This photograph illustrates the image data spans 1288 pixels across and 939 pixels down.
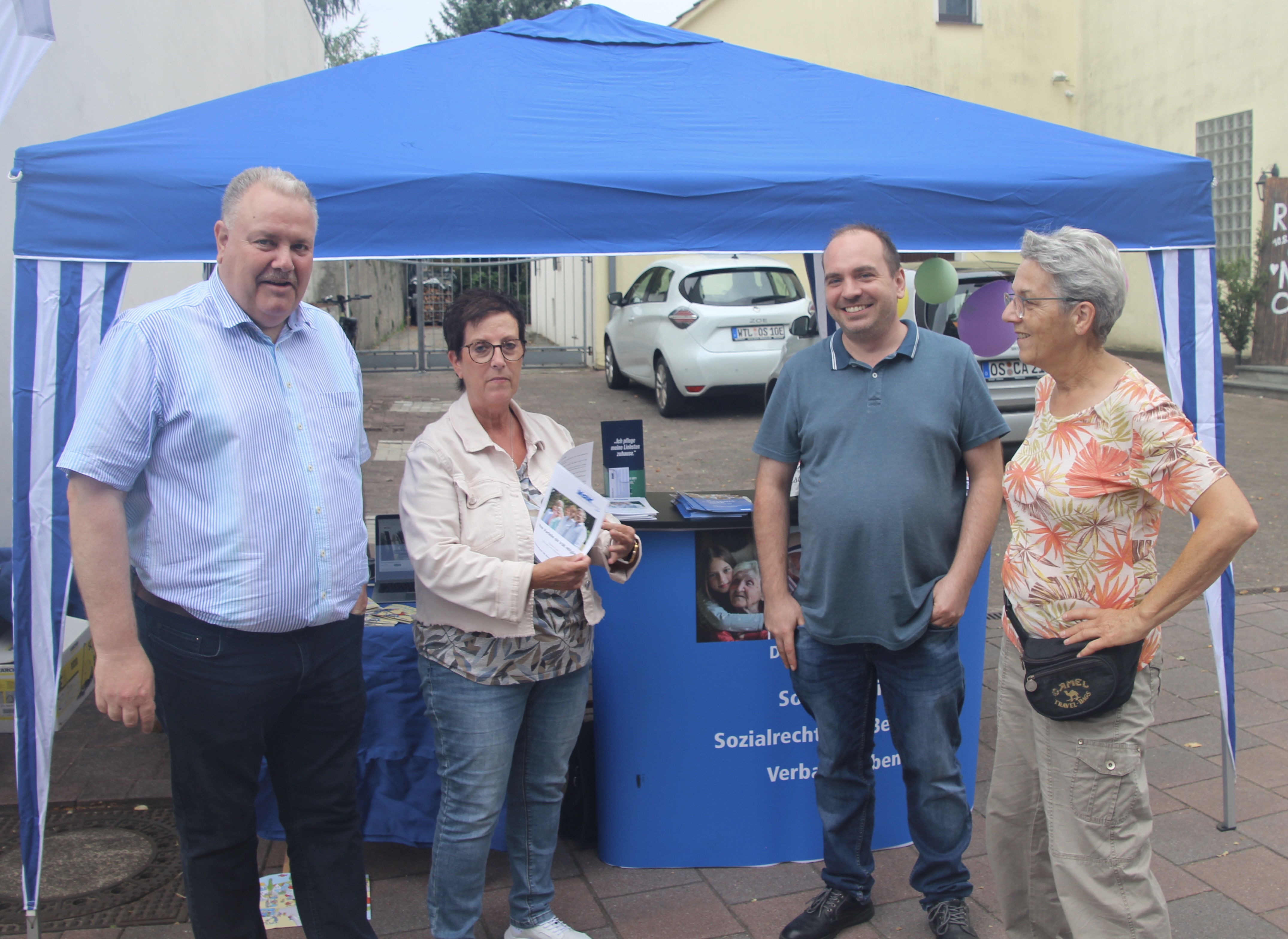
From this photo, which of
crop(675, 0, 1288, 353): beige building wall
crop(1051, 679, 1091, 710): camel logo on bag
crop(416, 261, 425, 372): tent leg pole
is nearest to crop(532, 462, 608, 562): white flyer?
crop(1051, 679, 1091, 710): camel logo on bag

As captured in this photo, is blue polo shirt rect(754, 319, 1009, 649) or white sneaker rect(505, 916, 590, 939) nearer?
blue polo shirt rect(754, 319, 1009, 649)

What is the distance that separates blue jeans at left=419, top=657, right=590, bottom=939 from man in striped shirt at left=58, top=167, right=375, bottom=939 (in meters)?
0.32

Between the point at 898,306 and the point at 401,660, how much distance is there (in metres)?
1.76

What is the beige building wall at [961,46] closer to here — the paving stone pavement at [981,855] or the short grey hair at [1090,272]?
the paving stone pavement at [981,855]

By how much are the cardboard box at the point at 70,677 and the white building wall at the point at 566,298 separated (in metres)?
11.6

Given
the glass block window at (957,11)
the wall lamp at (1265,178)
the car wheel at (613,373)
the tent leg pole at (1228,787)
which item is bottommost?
the tent leg pole at (1228,787)

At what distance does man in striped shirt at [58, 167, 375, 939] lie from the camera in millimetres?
1976

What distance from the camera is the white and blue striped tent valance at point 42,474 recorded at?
2.45 metres

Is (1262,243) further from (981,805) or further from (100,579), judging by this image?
(100,579)

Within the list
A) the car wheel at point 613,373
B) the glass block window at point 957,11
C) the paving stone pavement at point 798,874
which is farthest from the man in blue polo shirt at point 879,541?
the glass block window at point 957,11

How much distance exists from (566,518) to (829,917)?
4.33 ft

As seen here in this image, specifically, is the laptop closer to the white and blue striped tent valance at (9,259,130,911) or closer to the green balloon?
the white and blue striped tent valance at (9,259,130,911)

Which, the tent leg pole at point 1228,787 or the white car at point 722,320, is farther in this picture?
the white car at point 722,320

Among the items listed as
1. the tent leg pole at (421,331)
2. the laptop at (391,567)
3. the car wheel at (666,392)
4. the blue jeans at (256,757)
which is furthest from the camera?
the tent leg pole at (421,331)
